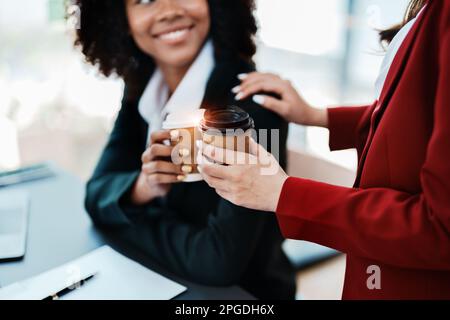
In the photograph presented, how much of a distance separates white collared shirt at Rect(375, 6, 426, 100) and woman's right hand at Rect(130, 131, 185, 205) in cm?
36

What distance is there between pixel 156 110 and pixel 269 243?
374mm

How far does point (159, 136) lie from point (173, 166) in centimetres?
6

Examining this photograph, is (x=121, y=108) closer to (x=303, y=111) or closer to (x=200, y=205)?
(x=200, y=205)

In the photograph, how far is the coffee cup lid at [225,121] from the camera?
2.24 ft

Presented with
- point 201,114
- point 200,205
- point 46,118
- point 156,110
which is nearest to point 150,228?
point 200,205

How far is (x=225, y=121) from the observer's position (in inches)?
27.3

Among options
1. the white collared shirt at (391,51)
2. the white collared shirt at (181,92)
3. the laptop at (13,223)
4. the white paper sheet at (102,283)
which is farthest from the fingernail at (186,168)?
the laptop at (13,223)

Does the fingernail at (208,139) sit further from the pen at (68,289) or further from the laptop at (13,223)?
the laptop at (13,223)

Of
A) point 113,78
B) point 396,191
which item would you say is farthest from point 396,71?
point 113,78

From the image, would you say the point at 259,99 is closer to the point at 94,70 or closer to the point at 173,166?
the point at 173,166

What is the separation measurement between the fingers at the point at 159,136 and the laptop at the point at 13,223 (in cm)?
39

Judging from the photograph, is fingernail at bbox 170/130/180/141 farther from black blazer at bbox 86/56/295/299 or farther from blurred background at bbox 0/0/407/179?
blurred background at bbox 0/0/407/179

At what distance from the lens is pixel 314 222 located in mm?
616

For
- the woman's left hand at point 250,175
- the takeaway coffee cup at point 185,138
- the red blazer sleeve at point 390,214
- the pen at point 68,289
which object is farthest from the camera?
the pen at point 68,289
